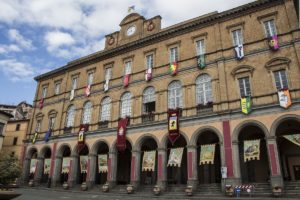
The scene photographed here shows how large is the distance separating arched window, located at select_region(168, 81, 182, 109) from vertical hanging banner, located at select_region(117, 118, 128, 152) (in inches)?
187

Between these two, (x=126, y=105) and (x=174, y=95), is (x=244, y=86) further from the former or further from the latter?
(x=126, y=105)

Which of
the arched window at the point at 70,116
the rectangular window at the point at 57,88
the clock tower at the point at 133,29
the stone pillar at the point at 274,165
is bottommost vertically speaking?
the stone pillar at the point at 274,165

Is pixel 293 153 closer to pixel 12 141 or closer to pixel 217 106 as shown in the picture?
pixel 217 106

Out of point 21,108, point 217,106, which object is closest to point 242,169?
point 217,106

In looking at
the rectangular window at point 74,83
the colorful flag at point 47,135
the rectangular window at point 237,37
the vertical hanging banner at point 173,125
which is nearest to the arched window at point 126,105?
the vertical hanging banner at point 173,125

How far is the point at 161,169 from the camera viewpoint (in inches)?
870

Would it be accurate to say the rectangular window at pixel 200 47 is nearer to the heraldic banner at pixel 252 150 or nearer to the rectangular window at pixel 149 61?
the rectangular window at pixel 149 61

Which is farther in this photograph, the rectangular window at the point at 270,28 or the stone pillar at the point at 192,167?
the rectangular window at the point at 270,28

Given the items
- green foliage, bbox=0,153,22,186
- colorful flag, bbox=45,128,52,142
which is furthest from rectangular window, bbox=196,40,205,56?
colorful flag, bbox=45,128,52,142

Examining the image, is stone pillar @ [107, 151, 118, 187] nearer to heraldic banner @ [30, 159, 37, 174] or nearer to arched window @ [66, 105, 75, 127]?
arched window @ [66, 105, 75, 127]

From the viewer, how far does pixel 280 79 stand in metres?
19.8

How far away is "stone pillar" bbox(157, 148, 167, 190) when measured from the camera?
A: 21641 millimetres

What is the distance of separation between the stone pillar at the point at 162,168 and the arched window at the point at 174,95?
412 cm

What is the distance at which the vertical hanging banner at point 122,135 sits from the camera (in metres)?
24.8
